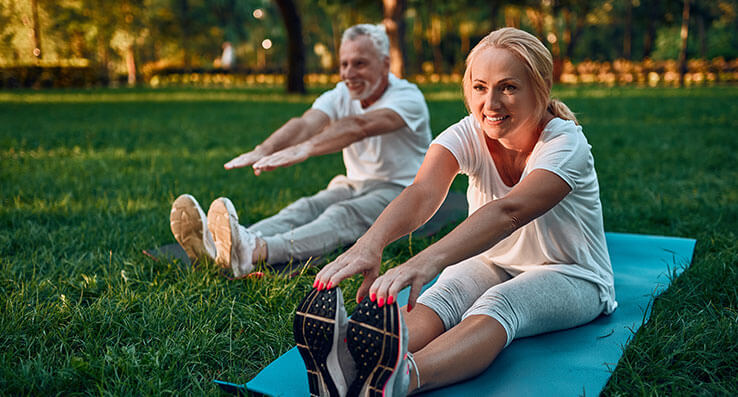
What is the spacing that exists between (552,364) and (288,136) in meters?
2.13

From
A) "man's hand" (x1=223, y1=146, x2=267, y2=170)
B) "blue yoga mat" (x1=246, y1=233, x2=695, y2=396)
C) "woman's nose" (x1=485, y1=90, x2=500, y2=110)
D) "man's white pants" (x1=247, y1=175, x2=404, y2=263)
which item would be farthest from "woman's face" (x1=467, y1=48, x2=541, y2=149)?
"man's white pants" (x1=247, y1=175, x2=404, y2=263)

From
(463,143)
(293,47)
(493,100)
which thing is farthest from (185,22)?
(493,100)

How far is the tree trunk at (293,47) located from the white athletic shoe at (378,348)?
16.2 metres

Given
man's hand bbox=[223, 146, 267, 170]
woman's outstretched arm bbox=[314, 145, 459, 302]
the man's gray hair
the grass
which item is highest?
the man's gray hair

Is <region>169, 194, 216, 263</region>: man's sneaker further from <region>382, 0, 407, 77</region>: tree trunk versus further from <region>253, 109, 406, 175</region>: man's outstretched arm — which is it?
<region>382, 0, 407, 77</region>: tree trunk

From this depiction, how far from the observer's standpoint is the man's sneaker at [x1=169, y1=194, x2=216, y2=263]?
2955mm

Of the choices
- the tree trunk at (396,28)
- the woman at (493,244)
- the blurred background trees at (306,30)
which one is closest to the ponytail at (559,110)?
the woman at (493,244)

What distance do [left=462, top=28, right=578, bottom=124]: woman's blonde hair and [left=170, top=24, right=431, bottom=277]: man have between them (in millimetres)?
1267

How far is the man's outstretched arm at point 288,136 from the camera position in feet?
10.3

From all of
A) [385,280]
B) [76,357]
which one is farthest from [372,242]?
[76,357]

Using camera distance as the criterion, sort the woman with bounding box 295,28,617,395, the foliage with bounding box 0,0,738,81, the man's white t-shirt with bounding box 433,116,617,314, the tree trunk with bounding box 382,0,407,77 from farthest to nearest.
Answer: the foliage with bounding box 0,0,738,81 < the tree trunk with bounding box 382,0,407,77 < the man's white t-shirt with bounding box 433,116,617,314 < the woman with bounding box 295,28,617,395

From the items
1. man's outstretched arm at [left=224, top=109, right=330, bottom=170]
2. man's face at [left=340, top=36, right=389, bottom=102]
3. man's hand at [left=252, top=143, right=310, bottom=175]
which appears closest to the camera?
man's hand at [left=252, top=143, right=310, bottom=175]

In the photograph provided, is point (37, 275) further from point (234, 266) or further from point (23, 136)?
point (23, 136)

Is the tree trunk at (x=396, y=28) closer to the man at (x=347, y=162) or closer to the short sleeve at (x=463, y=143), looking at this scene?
the man at (x=347, y=162)
